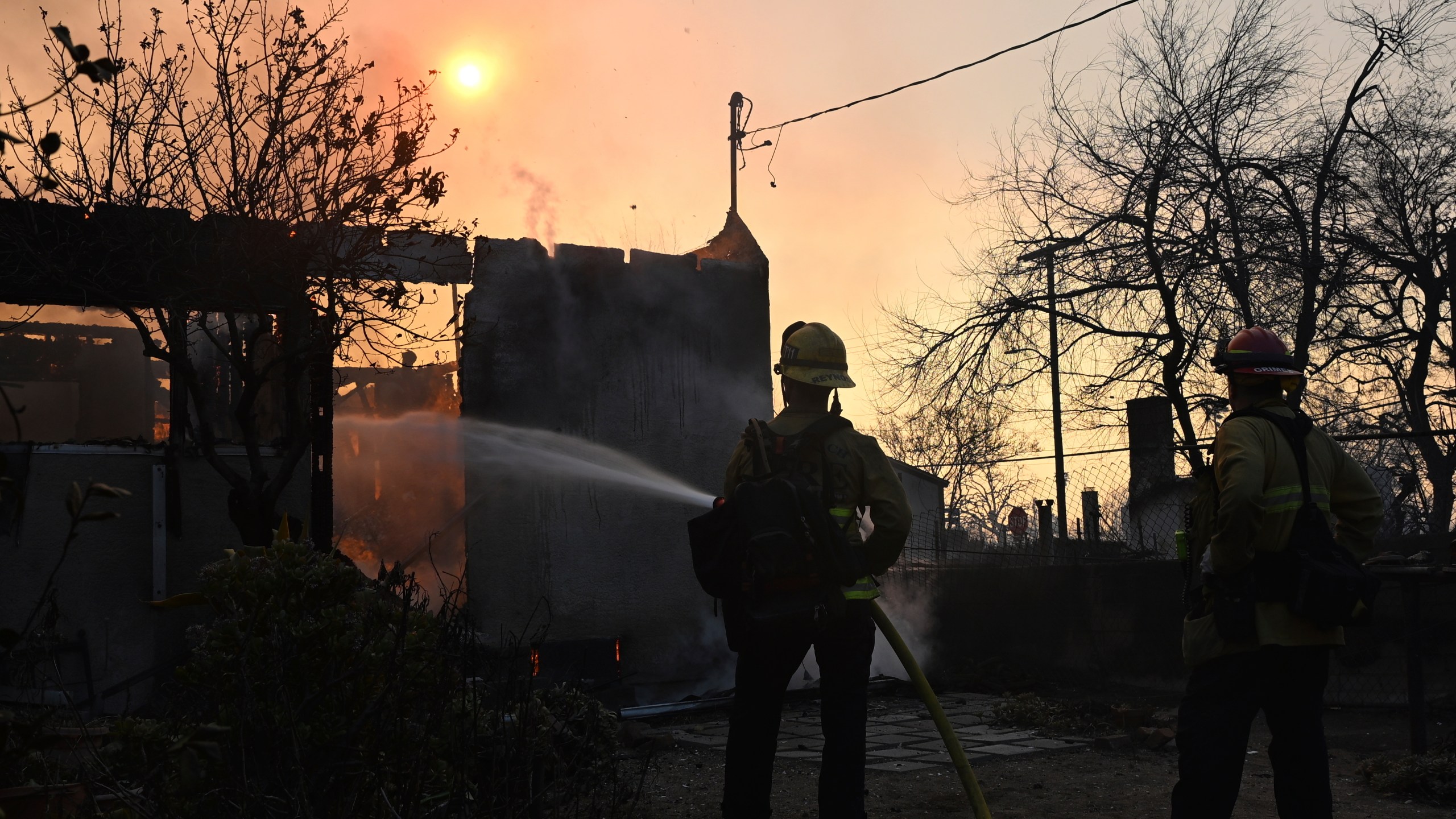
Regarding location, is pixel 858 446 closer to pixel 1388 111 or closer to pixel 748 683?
pixel 748 683

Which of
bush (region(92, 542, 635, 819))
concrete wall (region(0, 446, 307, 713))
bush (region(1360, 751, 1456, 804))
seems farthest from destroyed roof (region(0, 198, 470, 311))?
bush (region(1360, 751, 1456, 804))

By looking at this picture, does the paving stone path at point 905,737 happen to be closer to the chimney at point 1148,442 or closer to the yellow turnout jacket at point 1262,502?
the chimney at point 1148,442

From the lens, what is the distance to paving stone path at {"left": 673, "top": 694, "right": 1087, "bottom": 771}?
737 cm

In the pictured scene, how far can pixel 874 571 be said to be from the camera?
4.68 m

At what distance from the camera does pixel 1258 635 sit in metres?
4.00

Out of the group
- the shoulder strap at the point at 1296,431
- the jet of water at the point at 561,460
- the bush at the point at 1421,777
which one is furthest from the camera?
the jet of water at the point at 561,460

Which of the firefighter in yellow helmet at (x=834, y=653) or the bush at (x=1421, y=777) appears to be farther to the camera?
the bush at (x=1421, y=777)

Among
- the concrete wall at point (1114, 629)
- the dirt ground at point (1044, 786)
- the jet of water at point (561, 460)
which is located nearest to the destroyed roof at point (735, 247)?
the jet of water at point (561, 460)

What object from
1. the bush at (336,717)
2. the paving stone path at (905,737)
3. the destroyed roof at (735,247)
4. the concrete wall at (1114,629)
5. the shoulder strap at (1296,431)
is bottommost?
the paving stone path at (905,737)

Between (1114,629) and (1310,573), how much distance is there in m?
6.78

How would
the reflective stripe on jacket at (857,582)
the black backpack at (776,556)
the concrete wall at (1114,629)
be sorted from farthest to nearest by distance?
the concrete wall at (1114,629) < the reflective stripe on jacket at (857,582) < the black backpack at (776,556)

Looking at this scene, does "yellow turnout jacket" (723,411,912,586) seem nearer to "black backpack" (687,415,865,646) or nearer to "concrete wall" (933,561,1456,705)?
"black backpack" (687,415,865,646)

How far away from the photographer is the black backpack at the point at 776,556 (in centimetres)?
434

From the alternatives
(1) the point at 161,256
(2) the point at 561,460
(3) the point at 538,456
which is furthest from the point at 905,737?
(1) the point at 161,256
